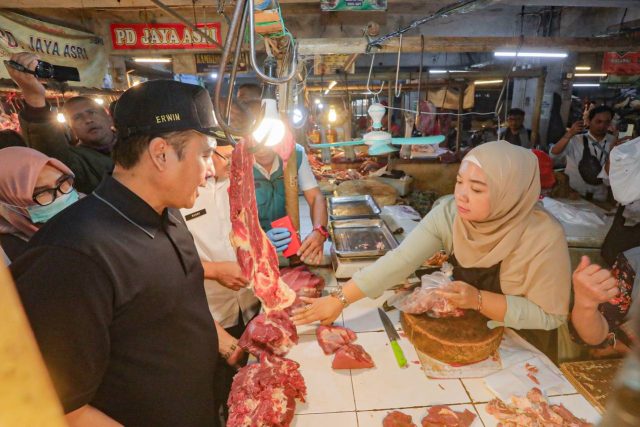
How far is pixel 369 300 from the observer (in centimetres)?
282

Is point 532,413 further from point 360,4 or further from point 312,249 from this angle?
point 360,4

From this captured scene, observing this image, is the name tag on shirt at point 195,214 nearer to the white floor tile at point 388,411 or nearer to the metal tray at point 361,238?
the metal tray at point 361,238

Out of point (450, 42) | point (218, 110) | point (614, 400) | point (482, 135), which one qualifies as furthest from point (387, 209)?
point (482, 135)

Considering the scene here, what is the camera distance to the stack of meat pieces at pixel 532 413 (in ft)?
5.60

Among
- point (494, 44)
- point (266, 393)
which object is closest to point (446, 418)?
point (266, 393)

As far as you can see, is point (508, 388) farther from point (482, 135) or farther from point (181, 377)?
point (482, 135)

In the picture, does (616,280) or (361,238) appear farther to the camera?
(361,238)

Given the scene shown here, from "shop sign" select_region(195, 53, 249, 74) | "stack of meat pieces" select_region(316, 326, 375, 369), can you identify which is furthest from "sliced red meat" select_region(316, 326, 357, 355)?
"shop sign" select_region(195, 53, 249, 74)

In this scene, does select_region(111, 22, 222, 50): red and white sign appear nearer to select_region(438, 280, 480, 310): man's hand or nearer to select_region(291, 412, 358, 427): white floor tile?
select_region(438, 280, 480, 310): man's hand

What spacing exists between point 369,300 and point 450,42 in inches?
126

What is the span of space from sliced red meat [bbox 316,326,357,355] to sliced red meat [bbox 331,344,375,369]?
0.27ft

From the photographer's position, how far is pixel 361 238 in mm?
3967

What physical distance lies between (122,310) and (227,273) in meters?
1.19

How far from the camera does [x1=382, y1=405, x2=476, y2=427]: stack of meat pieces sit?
5.62 ft
